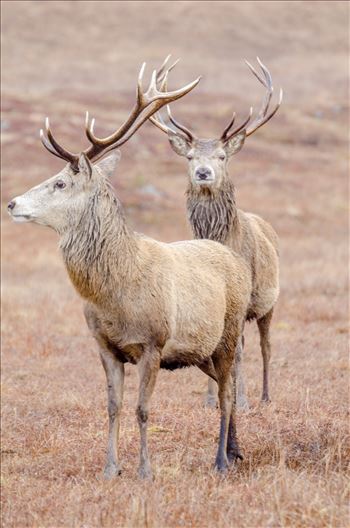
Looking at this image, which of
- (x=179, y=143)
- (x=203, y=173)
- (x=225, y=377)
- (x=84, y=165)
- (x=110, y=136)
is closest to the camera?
(x=84, y=165)

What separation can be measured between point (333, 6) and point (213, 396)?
90.0 meters

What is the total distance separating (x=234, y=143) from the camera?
10.6 meters

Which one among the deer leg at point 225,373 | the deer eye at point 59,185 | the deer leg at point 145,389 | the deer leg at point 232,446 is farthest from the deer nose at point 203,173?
the deer leg at point 145,389

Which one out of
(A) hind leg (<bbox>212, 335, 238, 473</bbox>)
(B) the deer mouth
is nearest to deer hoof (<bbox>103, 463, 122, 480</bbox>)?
(A) hind leg (<bbox>212, 335, 238, 473</bbox>)

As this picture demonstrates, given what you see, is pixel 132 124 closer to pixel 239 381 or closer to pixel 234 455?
pixel 234 455

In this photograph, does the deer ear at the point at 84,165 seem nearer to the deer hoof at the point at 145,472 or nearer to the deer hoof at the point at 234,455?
the deer hoof at the point at 145,472

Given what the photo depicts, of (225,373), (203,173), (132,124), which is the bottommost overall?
(225,373)

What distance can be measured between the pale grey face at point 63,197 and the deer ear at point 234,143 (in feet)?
11.5

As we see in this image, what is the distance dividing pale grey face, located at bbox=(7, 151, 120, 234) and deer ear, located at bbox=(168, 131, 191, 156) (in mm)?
3524

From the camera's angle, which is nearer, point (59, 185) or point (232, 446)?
point (59, 185)

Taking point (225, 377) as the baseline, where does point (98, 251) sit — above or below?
above

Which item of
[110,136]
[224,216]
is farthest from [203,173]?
[110,136]

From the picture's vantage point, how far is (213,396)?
10086 millimetres

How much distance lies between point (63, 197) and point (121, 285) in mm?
810
